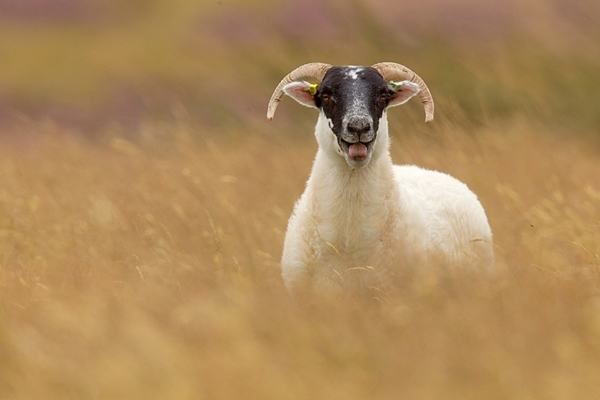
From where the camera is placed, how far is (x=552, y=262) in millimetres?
Result: 3908

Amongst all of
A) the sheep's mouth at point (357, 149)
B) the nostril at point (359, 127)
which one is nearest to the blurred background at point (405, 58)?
the sheep's mouth at point (357, 149)

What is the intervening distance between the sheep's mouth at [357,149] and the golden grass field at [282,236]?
0.76 metres

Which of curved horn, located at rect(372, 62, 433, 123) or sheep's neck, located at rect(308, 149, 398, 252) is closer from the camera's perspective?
sheep's neck, located at rect(308, 149, 398, 252)

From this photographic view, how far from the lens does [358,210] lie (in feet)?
16.2

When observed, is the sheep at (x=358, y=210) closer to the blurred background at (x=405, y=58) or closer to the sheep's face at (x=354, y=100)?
the sheep's face at (x=354, y=100)

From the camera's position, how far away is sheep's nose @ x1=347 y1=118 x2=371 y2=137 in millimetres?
4602

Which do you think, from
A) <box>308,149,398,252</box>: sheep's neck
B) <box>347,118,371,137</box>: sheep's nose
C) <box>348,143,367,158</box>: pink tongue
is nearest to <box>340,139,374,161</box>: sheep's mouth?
<box>348,143,367,158</box>: pink tongue

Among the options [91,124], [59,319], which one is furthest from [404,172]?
[91,124]

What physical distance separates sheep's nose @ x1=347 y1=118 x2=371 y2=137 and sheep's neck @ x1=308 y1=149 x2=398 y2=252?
41 cm

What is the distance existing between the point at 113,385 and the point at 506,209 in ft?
13.5

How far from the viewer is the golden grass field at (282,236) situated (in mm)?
2951

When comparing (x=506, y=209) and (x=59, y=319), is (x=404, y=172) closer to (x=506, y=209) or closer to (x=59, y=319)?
(x=506, y=209)

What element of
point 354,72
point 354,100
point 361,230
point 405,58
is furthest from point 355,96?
point 405,58

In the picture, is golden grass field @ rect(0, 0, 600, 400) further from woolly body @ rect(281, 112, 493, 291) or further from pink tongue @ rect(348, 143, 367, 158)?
pink tongue @ rect(348, 143, 367, 158)
